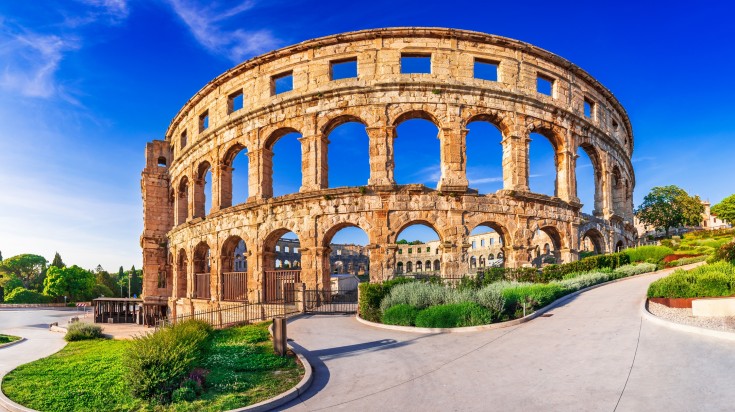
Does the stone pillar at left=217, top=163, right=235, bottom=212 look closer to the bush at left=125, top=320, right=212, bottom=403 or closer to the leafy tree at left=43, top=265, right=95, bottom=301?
the bush at left=125, top=320, right=212, bottom=403

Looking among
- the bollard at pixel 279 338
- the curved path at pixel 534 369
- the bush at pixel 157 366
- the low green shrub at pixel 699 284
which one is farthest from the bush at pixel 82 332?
the low green shrub at pixel 699 284

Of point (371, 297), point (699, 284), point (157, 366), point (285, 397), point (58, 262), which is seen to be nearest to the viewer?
point (285, 397)

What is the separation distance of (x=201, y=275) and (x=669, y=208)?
55864 millimetres

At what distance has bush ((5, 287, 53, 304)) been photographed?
5147cm

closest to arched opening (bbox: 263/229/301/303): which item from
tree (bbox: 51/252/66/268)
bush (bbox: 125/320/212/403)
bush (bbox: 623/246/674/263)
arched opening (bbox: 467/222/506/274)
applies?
bush (bbox: 125/320/212/403)

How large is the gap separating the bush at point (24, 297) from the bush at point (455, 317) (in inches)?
2434

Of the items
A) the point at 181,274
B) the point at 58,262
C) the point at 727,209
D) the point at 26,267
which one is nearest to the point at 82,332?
the point at 181,274

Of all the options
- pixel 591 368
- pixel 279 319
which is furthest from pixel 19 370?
pixel 591 368

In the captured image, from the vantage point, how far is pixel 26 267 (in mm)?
73312

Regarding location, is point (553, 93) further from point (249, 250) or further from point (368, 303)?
point (249, 250)

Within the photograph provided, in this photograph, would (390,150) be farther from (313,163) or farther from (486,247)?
(486,247)

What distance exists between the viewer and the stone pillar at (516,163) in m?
20.2

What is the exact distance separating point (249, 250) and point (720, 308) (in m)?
18.7

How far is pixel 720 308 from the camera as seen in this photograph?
8.95m
